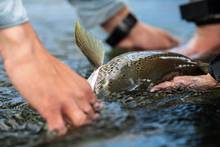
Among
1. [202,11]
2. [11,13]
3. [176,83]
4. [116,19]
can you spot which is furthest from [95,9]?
[11,13]

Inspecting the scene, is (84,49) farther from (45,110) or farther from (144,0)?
(144,0)

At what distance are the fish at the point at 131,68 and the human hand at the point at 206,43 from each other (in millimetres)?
1089

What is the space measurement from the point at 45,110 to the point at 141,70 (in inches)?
25.3

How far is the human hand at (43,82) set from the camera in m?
1.40

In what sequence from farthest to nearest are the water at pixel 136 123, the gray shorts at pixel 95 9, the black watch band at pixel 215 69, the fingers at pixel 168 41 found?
the fingers at pixel 168 41 < the gray shorts at pixel 95 9 < the black watch band at pixel 215 69 < the water at pixel 136 123

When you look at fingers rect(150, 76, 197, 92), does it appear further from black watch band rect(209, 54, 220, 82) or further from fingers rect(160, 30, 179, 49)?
fingers rect(160, 30, 179, 49)

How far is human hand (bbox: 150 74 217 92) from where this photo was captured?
1.87 m

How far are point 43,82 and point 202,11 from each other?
6.07 ft

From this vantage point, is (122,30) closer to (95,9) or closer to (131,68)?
(95,9)

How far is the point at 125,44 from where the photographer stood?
356 centimetres

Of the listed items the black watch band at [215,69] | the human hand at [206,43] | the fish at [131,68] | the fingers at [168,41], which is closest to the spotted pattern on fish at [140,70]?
the fish at [131,68]

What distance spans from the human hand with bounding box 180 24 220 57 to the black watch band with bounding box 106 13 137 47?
470mm

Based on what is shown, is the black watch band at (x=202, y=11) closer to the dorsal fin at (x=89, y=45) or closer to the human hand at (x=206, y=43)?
the human hand at (x=206, y=43)

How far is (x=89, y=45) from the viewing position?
1.98 m
